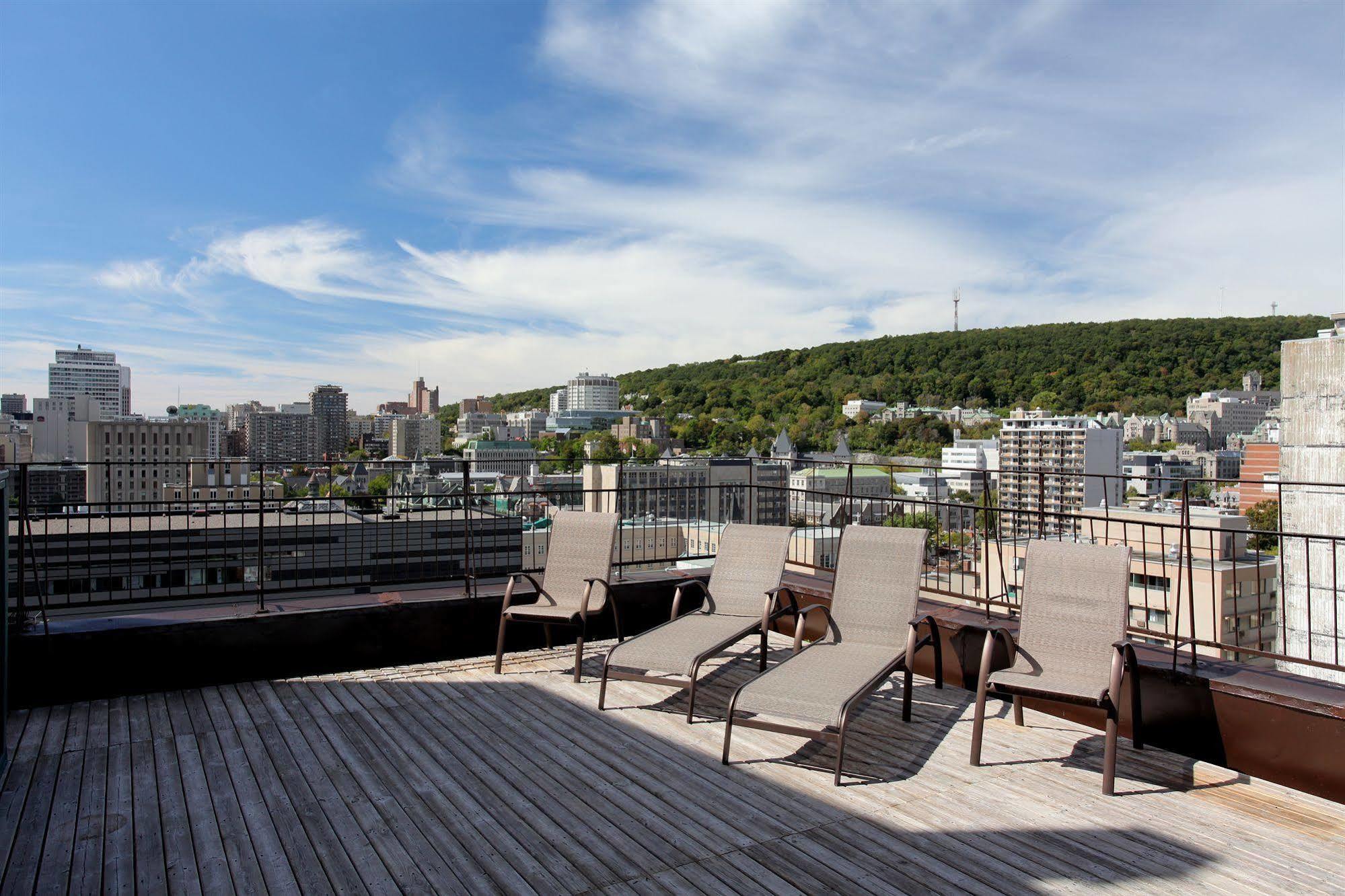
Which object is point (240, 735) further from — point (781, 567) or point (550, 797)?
point (781, 567)

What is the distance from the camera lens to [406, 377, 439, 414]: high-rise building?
5378 cm

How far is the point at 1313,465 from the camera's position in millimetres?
9750

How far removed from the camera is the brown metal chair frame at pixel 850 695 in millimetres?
3332

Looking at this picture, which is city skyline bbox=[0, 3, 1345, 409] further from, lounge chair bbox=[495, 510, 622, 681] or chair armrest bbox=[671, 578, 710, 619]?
chair armrest bbox=[671, 578, 710, 619]

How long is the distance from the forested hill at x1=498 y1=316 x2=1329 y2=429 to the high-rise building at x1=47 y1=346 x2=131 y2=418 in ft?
76.1

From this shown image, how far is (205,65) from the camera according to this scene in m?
16.6

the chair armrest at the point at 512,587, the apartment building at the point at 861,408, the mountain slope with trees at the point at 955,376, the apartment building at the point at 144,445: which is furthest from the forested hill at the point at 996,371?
the apartment building at the point at 144,445

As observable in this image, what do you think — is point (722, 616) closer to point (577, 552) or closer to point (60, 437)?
point (577, 552)

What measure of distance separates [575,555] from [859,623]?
6.51 feet

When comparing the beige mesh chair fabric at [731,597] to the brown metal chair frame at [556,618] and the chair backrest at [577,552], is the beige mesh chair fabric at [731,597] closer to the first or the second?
the brown metal chair frame at [556,618]

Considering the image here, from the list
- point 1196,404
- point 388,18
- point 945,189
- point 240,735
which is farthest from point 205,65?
point 1196,404

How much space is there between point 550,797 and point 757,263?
→ 88.1 feet

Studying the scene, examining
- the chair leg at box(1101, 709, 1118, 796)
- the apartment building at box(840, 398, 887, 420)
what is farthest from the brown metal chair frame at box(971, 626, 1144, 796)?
the apartment building at box(840, 398, 887, 420)

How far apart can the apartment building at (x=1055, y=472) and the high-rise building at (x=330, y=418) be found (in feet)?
83.6
